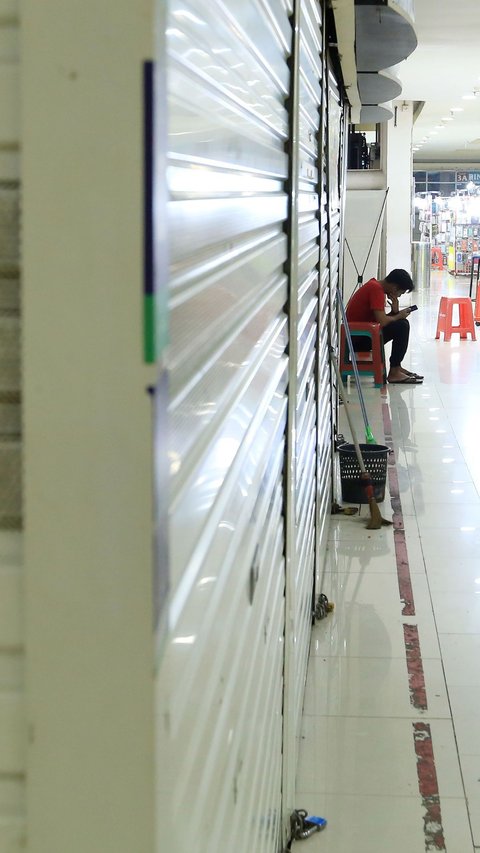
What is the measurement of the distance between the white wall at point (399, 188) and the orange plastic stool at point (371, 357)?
7577 millimetres

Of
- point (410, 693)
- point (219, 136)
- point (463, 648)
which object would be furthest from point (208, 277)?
point (463, 648)

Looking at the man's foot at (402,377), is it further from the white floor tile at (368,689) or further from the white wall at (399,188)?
the white wall at (399,188)

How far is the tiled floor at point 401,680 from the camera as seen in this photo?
263cm

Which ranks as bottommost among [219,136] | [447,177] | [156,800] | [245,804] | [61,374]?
[245,804]

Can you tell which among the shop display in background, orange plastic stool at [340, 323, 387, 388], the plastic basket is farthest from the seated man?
the shop display in background

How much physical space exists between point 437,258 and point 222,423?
110ft

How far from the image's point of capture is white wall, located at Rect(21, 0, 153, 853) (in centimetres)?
79

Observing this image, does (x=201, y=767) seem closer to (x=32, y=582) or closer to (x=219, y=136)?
(x=32, y=582)

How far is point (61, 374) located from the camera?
2.68ft

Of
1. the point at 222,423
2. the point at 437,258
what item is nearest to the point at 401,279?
the point at 222,423

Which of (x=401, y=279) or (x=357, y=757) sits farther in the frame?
(x=401, y=279)

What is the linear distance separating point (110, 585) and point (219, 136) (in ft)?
2.15

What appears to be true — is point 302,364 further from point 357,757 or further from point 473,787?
point 473,787

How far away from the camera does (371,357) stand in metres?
10.1
